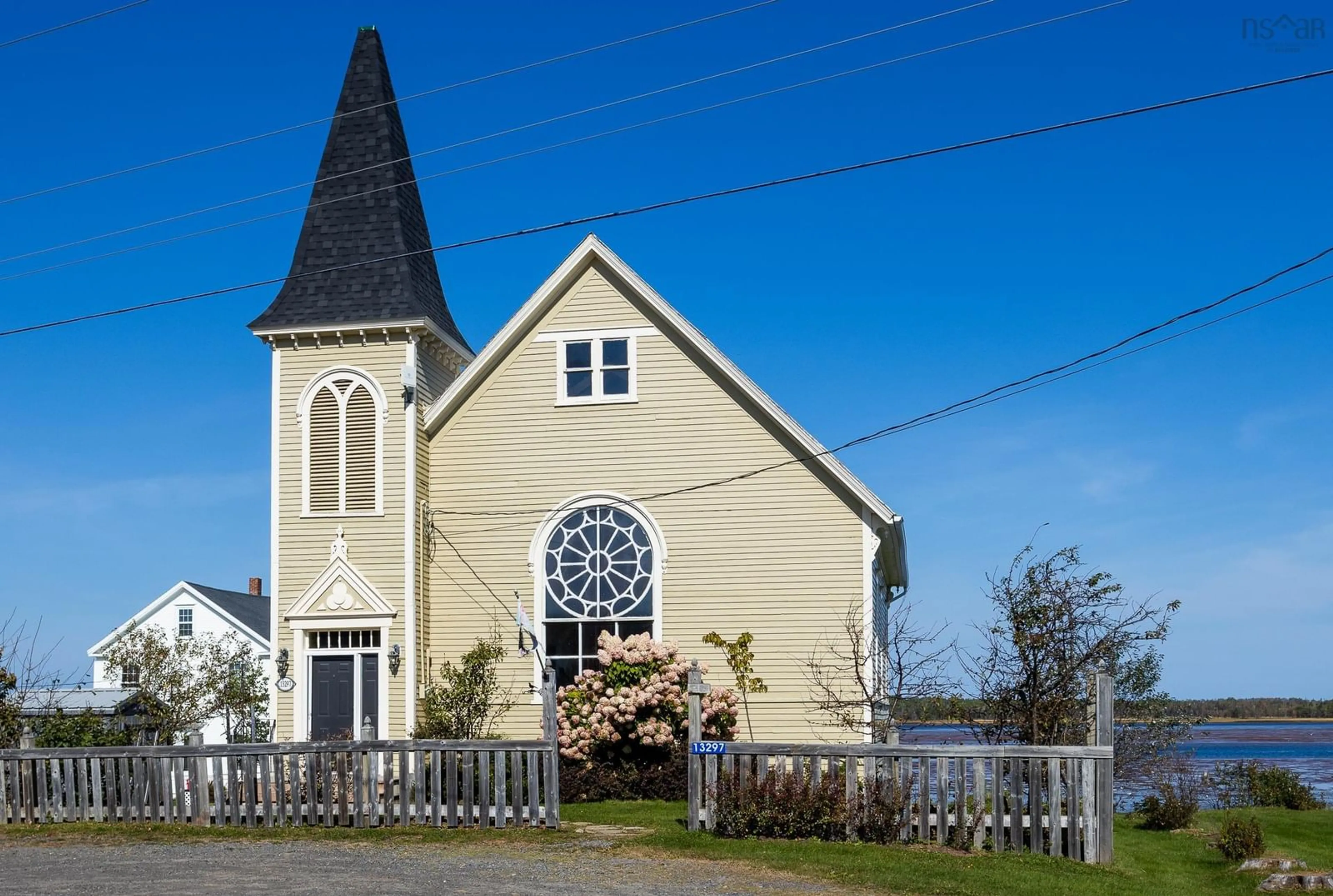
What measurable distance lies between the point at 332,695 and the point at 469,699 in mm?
2291

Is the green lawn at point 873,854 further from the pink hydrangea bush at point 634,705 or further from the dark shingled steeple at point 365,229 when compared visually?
the dark shingled steeple at point 365,229

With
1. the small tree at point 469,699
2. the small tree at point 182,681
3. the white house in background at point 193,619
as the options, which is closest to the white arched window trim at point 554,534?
the small tree at point 469,699

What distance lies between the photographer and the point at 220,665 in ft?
117

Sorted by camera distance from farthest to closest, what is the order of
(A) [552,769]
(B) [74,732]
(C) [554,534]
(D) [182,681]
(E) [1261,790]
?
(D) [182,681] → (E) [1261,790] → (C) [554,534] → (B) [74,732] → (A) [552,769]

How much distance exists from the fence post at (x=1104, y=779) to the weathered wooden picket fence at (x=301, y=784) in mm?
5669

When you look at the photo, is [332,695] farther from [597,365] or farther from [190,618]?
[190,618]

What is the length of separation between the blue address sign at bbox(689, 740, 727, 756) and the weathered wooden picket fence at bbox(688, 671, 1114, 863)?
0.10 metres

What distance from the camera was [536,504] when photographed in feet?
73.1

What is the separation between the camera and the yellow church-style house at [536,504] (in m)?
21.3

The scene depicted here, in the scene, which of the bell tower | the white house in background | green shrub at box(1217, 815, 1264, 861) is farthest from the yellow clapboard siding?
the white house in background

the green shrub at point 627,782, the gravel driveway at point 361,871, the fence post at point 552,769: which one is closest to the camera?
the gravel driveway at point 361,871

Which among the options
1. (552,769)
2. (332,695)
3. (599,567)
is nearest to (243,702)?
(332,695)

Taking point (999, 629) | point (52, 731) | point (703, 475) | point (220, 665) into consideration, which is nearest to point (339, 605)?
point (52, 731)

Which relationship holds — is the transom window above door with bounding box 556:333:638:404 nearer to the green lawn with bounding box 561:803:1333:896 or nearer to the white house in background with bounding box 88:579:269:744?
the green lawn with bounding box 561:803:1333:896
